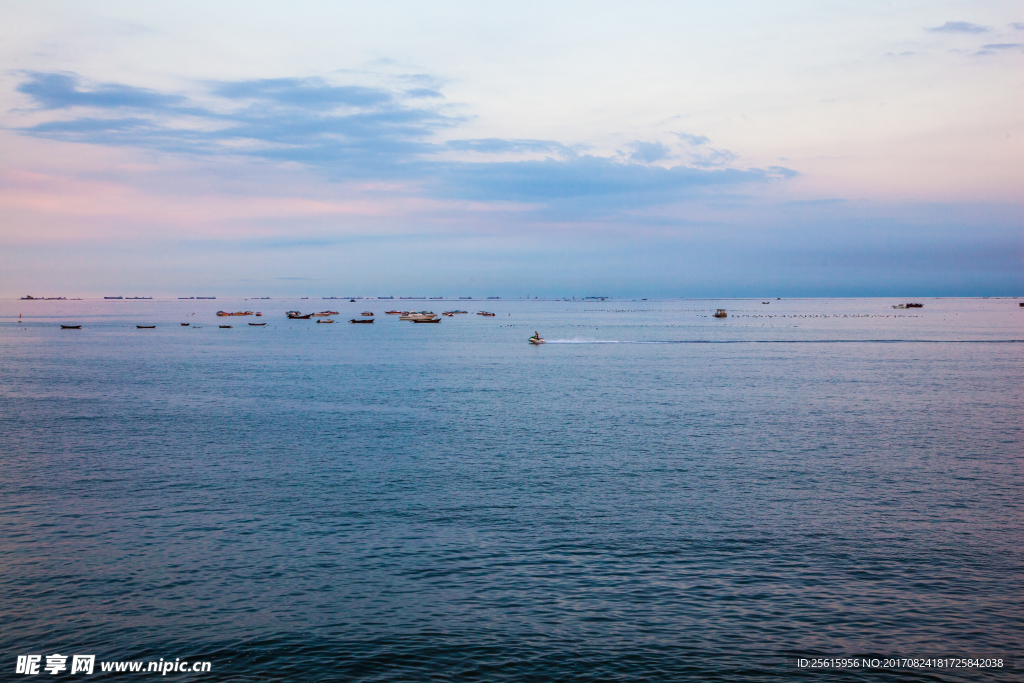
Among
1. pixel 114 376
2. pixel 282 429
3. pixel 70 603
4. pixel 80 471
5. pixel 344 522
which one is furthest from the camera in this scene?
pixel 114 376

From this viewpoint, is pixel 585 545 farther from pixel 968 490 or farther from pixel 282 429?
pixel 282 429

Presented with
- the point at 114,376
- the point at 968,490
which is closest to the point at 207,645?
the point at 968,490

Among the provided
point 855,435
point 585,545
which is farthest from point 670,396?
point 585,545

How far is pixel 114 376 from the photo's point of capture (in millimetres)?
98500

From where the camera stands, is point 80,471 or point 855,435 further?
point 855,435

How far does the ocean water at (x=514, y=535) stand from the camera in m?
22.1

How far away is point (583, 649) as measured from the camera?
2192cm

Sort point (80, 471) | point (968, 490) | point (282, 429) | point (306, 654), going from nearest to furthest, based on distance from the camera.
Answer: point (306, 654), point (968, 490), point (80, 471), point (282, 429)

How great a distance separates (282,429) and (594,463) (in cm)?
2791

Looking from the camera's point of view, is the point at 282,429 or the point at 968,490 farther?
the point at 282,429

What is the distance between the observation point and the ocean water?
72.6 feet

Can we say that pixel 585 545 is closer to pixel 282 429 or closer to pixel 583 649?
pixel 583 649

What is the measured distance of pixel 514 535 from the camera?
32281 millimetres

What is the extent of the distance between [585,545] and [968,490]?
76.9ft
